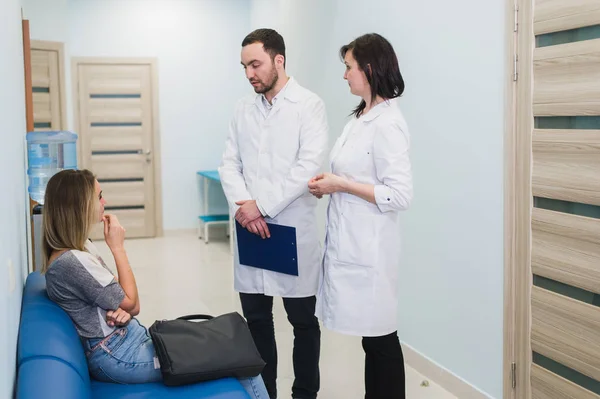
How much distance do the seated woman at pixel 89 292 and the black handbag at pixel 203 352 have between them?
0.09 m

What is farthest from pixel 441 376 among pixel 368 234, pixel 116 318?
pixel 116 318

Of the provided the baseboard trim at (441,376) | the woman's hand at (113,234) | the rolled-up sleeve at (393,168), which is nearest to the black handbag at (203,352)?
the woman's hand at (113,234)

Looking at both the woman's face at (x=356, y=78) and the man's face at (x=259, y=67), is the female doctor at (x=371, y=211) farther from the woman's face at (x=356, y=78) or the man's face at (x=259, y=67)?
the man's face at (x=259, y=67)

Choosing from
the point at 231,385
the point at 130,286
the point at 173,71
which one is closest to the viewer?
the point at 231,385

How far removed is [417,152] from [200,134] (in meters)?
4.82

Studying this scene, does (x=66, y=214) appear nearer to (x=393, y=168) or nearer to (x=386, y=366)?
(x=393, y=168)

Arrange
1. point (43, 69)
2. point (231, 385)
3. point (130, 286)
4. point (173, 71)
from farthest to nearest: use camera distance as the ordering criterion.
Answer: point (173, 71)
point (43, 69)
point (130, 286)
point (231, 385)

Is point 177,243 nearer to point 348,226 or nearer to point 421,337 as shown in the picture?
point 421,337

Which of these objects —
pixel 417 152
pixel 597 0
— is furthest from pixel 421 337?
pixel 597 0

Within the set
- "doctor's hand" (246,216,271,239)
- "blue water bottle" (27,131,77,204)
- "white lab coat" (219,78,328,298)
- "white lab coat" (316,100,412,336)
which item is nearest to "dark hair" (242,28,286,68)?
"white lab coat" (219,78,328,298)

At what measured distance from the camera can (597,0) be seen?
229 centimetres

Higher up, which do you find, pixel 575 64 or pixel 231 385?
pixel 575 64

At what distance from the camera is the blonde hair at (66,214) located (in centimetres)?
227

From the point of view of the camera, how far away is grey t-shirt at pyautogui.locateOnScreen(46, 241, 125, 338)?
7.20 feet
